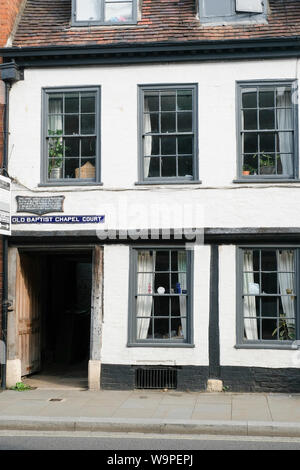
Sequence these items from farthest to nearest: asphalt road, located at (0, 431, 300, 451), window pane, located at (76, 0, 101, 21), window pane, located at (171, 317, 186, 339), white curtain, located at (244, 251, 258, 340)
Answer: window pane, located at (76, 0, 101, 21)
window pane, located at (171, 317, 186, 339)
white curtain, located at (244, 251, 258, 340)
asphalt road, located at (0, 431, 300, 451)

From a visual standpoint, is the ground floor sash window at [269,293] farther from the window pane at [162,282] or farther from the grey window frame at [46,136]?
the grey window frame at [46,136]

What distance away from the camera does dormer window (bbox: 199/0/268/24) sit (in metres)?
13.3

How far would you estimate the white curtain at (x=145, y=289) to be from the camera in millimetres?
12945

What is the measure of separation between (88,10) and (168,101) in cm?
269

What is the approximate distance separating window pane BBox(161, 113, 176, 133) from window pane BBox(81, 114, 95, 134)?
4.67 feet

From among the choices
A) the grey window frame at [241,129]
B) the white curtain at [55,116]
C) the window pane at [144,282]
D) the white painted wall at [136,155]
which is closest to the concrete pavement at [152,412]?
the window pane at [144,282]

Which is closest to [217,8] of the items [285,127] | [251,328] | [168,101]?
[168,101]

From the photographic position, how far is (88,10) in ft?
45.1

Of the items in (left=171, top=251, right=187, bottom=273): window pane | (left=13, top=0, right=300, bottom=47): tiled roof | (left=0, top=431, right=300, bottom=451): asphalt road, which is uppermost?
(left=13, top=0, right=300, bottom=47): tiled roof

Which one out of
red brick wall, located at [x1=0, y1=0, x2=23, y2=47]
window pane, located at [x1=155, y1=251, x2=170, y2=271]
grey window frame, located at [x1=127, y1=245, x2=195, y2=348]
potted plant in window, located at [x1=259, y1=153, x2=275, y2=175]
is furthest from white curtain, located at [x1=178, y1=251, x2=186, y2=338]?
red brick wall, located at [x1=0, y1=0, x2=23, y2=47]

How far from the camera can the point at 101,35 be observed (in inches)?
528

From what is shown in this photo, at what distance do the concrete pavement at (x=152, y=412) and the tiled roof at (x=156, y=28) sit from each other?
22.7 ft

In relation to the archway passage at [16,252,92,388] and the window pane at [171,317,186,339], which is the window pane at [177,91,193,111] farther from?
the window pane at [171,317,186,339]
